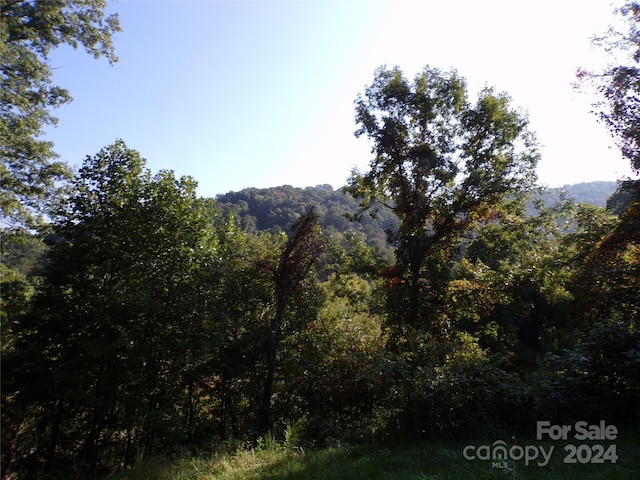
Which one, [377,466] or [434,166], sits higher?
[434,166]

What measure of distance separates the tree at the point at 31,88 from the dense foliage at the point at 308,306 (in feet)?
0.67

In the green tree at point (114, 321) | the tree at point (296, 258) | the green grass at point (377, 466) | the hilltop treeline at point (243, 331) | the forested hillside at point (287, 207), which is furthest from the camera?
the forested hillside at point (287, 207)

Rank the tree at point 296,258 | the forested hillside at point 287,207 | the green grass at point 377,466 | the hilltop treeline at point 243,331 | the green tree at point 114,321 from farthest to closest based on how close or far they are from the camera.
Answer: the forested hillside at point 287,207, the tree at point 296,258, the green tree at point 114,321, the hilltop treeline at point 243,331, the green grass at point 377,466

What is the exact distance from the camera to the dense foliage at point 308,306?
7.81 meters

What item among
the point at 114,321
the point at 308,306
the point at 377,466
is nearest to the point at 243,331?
the point at 308,306

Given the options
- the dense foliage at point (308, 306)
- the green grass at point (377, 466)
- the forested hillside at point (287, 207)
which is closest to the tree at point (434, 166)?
the dense foliage at point (308, 306)

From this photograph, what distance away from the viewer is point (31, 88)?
39.0 feet

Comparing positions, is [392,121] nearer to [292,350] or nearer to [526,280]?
[526,280]

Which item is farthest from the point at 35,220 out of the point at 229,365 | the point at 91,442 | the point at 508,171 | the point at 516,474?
the point at 508,171

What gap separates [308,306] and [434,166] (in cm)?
658

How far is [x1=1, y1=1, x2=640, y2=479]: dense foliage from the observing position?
7809 millimetres

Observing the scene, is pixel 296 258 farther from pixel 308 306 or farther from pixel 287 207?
pixel 287 207

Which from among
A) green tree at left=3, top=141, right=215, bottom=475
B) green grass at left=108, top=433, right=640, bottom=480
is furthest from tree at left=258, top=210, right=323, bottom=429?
green grass at left=108, top=433, right=640, bottom=480

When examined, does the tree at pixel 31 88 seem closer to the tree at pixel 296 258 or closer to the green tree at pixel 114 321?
the green tree at pixel 114 321
